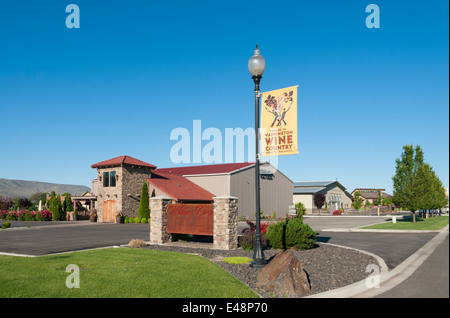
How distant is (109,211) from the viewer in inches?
1588

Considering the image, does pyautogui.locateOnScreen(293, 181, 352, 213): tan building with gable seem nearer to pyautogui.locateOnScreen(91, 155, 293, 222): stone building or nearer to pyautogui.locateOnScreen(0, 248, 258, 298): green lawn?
pyautogui.locateOnScreen(91, 155, 293, 222): stone building

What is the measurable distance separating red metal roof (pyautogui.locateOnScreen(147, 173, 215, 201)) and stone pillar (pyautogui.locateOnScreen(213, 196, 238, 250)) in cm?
2215

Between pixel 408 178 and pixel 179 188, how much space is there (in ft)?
82.3

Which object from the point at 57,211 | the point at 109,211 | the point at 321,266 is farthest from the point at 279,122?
the point at 57,211

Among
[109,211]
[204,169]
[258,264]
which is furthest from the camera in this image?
[204,169]

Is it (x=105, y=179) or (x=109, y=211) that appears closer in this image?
(x=109, y=211)

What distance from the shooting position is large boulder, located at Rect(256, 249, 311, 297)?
314 inches

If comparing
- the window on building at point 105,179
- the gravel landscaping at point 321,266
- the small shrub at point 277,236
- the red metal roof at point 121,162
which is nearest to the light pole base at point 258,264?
the gravel landscaping at point 321,266

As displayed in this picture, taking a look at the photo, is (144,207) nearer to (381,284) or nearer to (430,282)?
(381,284)

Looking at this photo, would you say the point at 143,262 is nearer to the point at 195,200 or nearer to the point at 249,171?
the point at 195,200

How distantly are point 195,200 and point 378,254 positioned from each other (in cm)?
2790

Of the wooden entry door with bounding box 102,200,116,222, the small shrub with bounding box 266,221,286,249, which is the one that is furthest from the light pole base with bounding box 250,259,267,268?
the wooden entry door with bounding box 102,200,116,222

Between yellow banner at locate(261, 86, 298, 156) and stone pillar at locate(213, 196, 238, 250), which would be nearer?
yellow banner at locate(261, 86, 298, 156)
